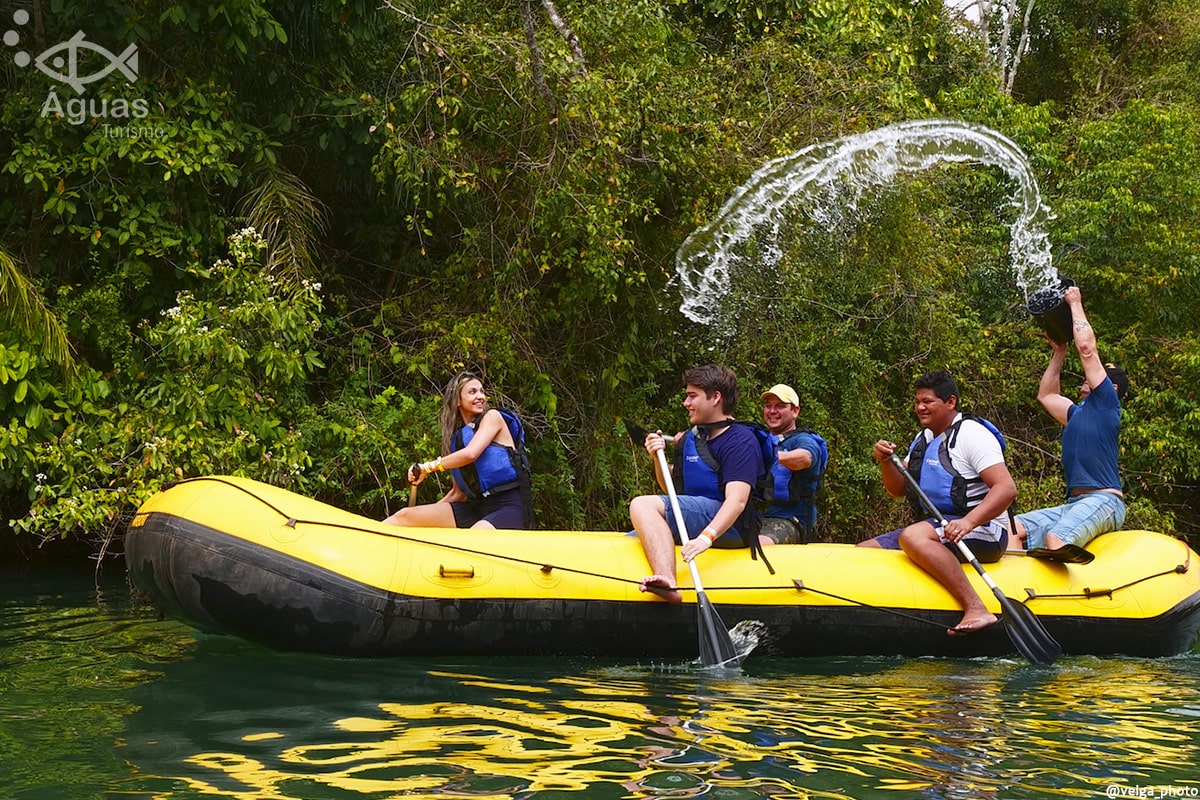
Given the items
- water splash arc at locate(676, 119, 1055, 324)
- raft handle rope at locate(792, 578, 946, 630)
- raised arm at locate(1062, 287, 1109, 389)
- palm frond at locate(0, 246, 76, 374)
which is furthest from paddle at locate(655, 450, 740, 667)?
palm frond at locate(0, 246, 76, 374)

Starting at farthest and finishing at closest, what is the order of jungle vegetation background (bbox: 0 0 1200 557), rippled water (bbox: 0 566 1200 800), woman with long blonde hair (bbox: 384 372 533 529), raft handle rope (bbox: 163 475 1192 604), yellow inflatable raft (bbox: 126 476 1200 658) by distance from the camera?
jungle vegetation background (bbox: 0 0 1200 557) < woman with long blonde hair (bbox: 384 372 533 529) < raft handle rope (bbox: 163 475 1192 604) < yellow inflatable raft (bbox: 126 476 1200 658) < rippled water (bbox: 0 566 1200 800)

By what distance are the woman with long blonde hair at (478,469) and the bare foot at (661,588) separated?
97cm

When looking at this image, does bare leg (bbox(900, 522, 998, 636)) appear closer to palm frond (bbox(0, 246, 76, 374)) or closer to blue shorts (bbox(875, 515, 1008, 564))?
blue shorts (bbox(875, 515, 1008, 564))

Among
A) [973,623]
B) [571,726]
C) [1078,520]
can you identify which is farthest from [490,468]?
[1078,520]

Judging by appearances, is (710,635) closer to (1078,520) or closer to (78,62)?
(1078,520)

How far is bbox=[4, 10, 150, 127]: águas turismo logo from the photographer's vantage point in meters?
8.41

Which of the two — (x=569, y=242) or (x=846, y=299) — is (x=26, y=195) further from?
(x=846, y=299)

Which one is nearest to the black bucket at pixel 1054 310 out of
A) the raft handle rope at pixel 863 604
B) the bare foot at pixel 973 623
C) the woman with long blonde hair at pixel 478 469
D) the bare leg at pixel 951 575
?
the bare leg at pixel 951 575

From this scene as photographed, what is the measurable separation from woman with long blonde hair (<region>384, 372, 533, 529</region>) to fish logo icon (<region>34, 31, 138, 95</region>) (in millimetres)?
3827

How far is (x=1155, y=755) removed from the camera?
414cm

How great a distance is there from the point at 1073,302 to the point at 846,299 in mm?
3953

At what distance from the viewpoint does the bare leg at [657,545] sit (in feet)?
18.9

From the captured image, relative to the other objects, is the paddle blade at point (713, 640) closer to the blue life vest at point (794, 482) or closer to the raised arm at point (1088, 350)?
the blue life vest at point (794, 482)

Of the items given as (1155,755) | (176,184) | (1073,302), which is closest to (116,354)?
(176,184)
